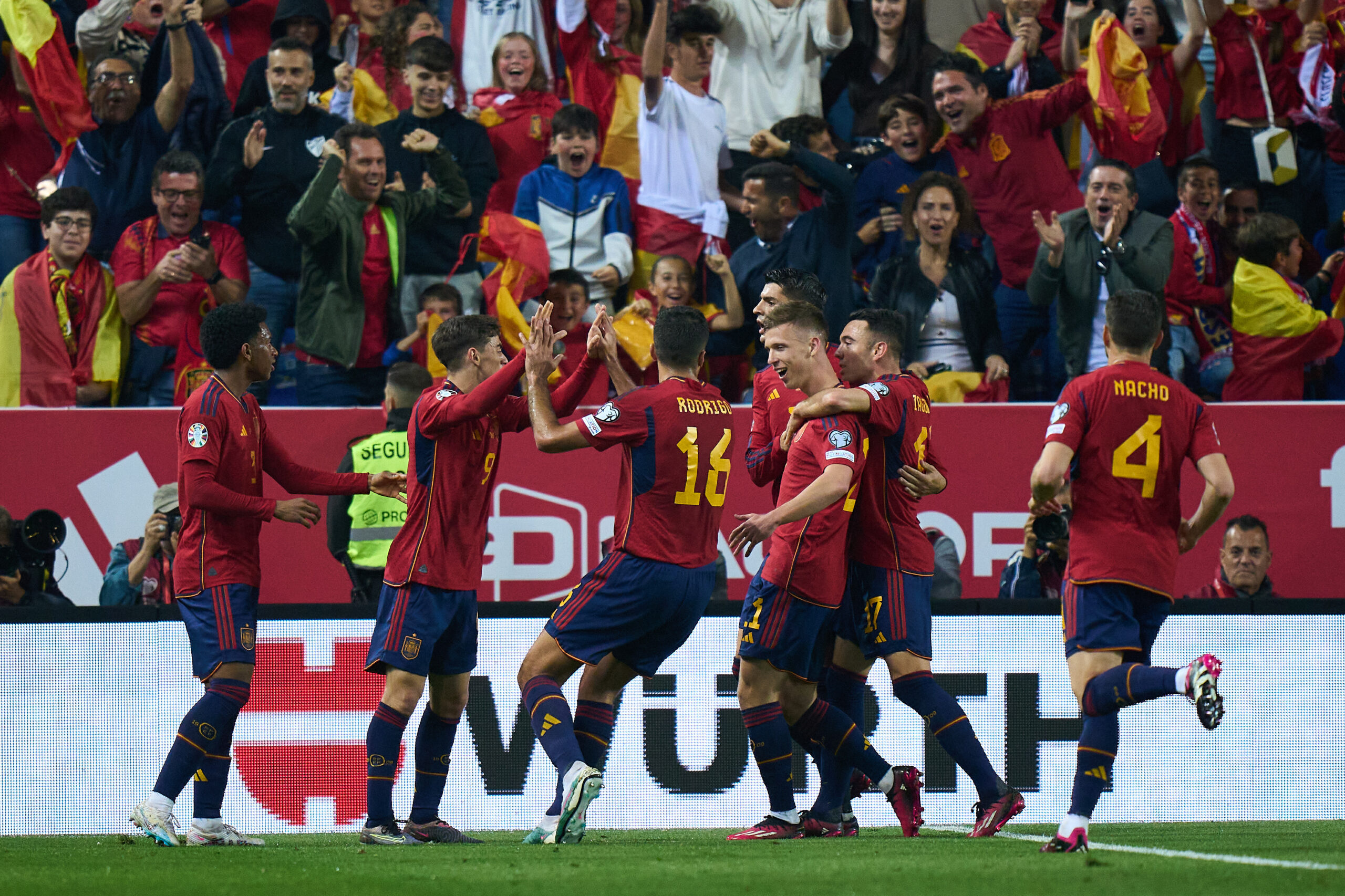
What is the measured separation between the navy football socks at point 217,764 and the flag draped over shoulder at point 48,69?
6183 mm

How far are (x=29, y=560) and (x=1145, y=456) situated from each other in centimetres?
629

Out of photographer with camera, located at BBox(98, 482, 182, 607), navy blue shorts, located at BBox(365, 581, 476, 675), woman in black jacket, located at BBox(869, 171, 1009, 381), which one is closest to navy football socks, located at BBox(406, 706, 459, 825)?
navy blue shorts, located at BBox(365, 581, 476, 675)

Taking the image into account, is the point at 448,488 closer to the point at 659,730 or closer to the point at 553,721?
the point at 553,721

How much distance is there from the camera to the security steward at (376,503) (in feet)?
28.2

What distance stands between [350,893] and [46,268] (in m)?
6.95

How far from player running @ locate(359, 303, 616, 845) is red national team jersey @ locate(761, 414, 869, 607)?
1.01 meters

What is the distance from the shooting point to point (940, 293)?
33.9ft

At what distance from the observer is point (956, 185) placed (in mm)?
10422

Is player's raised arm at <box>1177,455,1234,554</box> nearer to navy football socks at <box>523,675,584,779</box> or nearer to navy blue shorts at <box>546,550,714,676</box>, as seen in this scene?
navy blue shorts at <box>546,550,714,676</box>

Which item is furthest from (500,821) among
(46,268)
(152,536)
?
(46,268)

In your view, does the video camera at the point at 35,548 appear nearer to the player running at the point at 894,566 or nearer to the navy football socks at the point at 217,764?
the navy football socks at the point at 217,764

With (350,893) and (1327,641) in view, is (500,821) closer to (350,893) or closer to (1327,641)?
(350,893)

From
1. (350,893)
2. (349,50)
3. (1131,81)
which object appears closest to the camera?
(350,893)

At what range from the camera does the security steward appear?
861 cm
